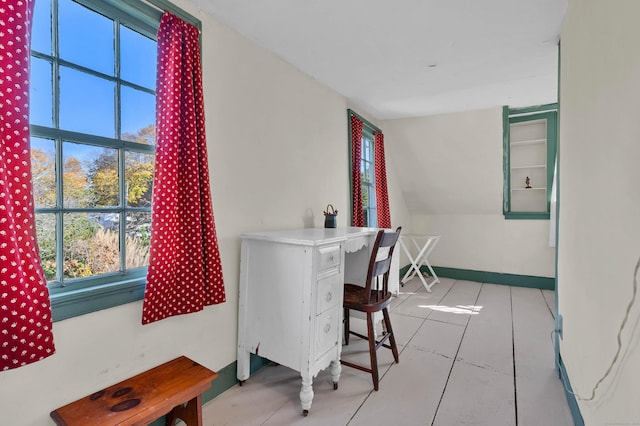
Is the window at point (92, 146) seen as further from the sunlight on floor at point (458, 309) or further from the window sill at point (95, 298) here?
the sunlight on floor at point (458, 309)

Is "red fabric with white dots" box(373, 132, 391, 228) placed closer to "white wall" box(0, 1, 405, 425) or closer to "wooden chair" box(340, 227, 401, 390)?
"white wall" box(0, 1, 405, 425)

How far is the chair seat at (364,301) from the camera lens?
82.2 inches

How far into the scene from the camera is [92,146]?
146cm

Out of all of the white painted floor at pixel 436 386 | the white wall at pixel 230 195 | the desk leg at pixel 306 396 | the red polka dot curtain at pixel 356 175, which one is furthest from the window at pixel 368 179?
the desk leg at pixel 306 396

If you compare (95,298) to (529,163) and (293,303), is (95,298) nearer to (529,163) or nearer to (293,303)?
(293,303)

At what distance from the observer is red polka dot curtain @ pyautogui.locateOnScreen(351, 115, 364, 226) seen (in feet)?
11.6

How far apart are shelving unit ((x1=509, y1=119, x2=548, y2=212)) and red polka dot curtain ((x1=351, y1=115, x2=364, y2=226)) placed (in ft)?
7.99

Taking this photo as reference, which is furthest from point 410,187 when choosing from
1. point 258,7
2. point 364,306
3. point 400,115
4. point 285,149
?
point 258,7

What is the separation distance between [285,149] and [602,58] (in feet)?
6.38

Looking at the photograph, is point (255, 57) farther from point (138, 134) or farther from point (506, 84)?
point (506, 84)

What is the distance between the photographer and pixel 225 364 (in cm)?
202

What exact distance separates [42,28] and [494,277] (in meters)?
5.44

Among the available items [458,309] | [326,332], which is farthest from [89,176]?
[458,309]

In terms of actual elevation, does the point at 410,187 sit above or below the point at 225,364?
above
